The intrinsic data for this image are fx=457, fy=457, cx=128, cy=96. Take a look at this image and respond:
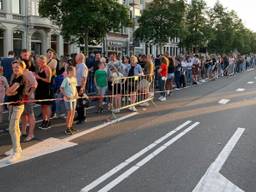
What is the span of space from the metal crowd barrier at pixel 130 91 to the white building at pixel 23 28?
2452cm

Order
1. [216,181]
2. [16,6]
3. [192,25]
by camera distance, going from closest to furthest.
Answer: [216,181]
[16,6]
[192,25]

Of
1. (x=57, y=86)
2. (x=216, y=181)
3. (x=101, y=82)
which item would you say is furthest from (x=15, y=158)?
(x=101, y=82)

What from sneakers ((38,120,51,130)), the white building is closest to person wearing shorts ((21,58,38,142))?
sneakers ((38,120,51,130))

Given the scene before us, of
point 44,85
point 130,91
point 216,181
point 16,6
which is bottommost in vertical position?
point 216,181

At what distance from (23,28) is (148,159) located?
33.2 metres

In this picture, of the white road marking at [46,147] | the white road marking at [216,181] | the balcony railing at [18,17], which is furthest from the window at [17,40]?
the white road marking at [216,181]

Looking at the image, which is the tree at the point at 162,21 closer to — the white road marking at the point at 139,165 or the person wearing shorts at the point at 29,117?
the white road marking at the point at 139,165

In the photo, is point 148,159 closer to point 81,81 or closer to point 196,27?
point 81,81

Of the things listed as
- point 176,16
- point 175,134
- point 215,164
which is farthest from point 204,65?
point 215,164

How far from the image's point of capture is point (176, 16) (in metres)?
41.4

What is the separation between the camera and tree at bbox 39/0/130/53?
24422 millimetres

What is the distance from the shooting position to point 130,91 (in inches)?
527

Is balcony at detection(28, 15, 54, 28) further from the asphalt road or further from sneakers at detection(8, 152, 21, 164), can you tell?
sneakers at detection(8, 152, 21, 164)

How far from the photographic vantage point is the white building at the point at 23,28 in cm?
3678
